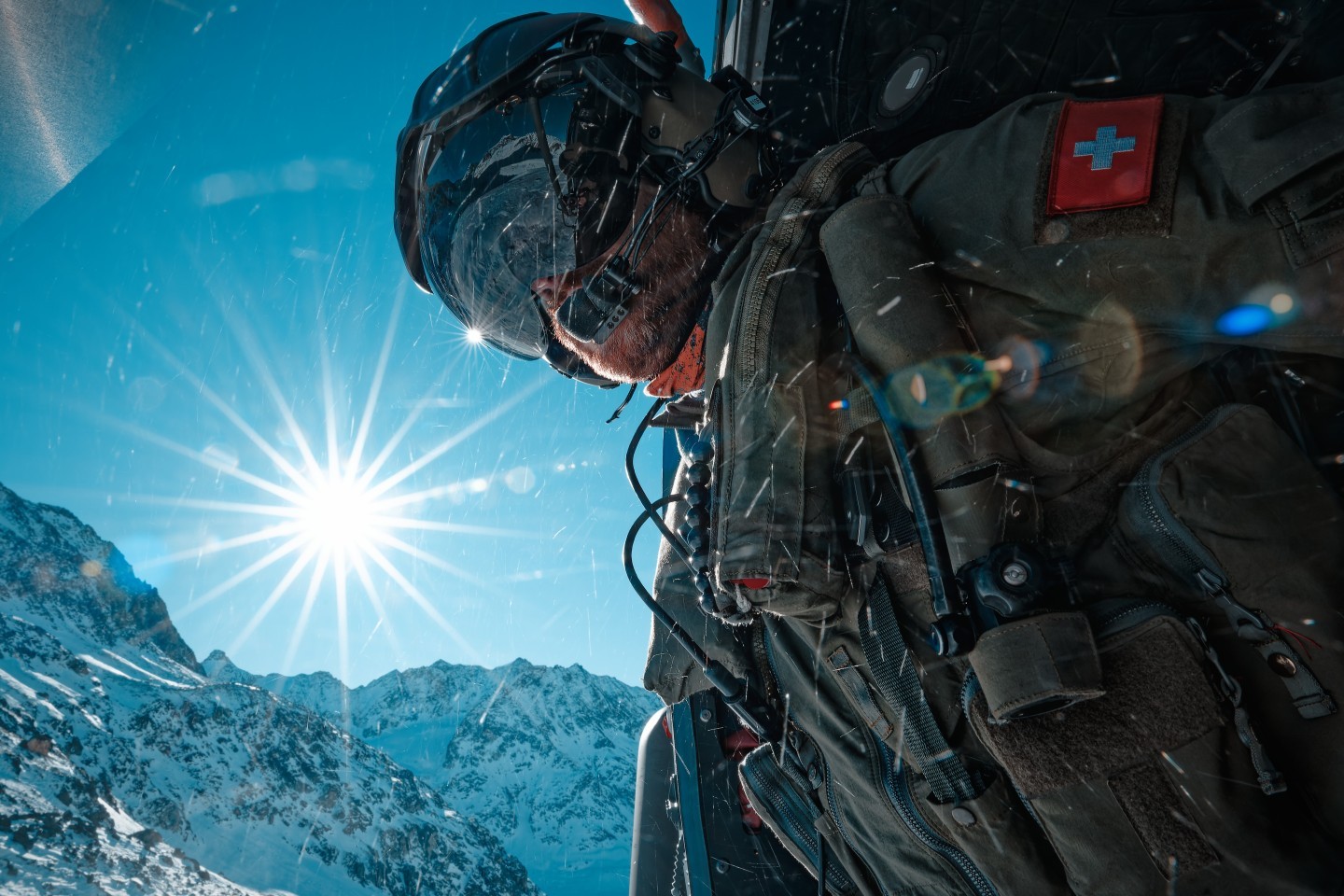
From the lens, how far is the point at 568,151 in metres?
2.69

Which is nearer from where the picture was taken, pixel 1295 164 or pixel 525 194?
pixel 1295 164

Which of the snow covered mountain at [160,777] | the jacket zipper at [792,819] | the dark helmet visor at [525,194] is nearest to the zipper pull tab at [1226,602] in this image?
the jacket zipper at [792,819]

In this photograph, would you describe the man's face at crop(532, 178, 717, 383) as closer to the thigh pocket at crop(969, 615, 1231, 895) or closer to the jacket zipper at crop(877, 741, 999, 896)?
the jacket zipper at crop(877, 741, 999, 896)

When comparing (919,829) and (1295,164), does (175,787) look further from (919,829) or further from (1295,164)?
(1295,164)

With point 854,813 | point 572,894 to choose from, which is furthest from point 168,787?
point 854,813

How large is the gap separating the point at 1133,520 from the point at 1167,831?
560mm

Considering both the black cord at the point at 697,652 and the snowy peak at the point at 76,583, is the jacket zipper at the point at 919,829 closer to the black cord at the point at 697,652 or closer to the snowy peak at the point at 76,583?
the black cord at the point at 697,652

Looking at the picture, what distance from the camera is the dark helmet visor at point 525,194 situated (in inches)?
106

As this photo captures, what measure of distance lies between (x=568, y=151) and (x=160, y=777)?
15776 centimetres

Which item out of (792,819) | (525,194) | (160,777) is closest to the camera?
(792,819)

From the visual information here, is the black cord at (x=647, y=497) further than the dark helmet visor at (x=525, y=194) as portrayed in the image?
No

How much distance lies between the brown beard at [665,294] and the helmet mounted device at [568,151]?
0.05 metres

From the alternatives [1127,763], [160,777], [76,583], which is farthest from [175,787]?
[1127,763]

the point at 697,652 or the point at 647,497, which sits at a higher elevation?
the point at 647,497
